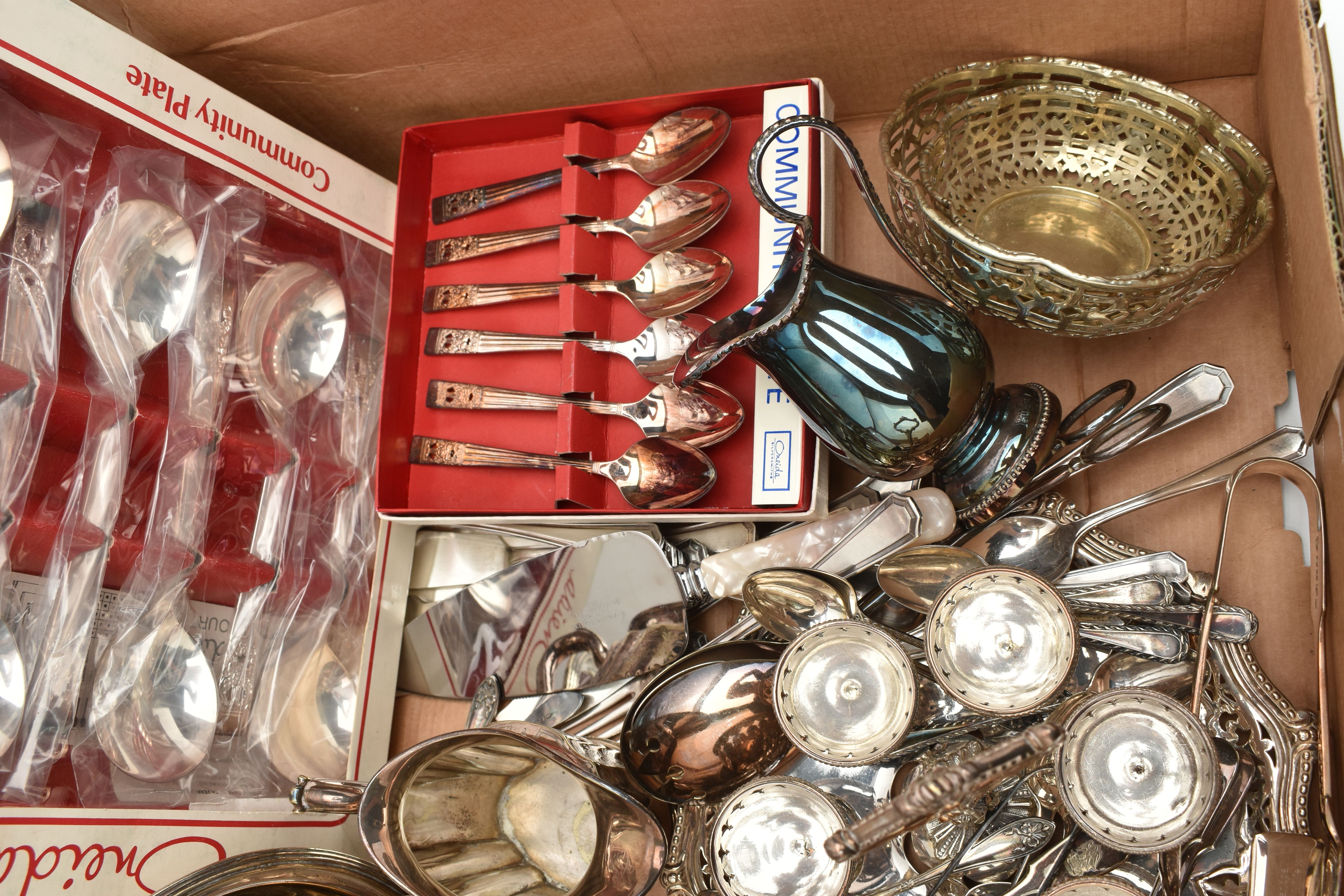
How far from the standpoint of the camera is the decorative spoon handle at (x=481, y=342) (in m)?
0.89

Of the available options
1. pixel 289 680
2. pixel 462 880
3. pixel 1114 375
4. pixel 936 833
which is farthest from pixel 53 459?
pixel 1114 375

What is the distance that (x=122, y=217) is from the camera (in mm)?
761

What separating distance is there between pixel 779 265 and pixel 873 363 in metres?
0.19

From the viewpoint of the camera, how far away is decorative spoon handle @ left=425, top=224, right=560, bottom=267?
2.98 ft

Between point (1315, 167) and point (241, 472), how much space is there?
0.85 meters

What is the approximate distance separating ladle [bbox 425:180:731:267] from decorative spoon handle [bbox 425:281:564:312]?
0.05m

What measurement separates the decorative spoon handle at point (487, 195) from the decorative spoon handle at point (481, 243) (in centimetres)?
3

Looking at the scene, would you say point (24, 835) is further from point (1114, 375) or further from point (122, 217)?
point (1114, 375)

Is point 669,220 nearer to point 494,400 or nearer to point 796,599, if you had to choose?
point 494,400

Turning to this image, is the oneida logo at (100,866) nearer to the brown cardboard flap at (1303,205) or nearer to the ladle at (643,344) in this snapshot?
the ladle at (643,344)

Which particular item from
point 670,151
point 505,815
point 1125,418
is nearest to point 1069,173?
point 1125,418

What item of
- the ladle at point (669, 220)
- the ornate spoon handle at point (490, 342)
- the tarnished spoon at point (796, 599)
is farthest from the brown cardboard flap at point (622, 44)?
the tarnished spoon at point (796, 599)

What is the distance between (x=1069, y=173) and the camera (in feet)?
2.71

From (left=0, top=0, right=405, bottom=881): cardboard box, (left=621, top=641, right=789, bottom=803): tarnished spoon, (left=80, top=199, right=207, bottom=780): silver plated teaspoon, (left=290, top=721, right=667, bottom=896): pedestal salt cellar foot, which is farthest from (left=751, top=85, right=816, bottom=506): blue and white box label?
(left=80, top=199, right=207, bottom=780): silver plated teaspoon
